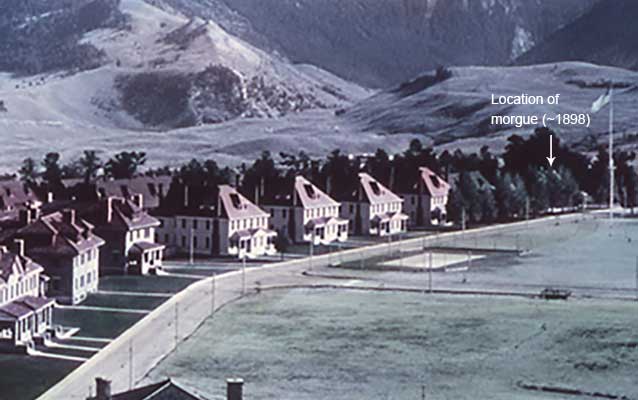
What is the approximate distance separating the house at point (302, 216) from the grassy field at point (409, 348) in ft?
68.4

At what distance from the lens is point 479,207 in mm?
87688

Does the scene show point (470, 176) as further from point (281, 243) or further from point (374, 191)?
point (281, 243)

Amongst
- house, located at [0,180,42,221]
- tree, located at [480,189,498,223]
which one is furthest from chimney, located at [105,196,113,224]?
tree, located at [480,189,498,223]

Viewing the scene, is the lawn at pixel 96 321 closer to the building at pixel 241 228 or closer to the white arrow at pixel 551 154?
the building at pixel 241 228

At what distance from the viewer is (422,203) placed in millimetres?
87375

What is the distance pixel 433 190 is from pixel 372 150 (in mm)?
94355

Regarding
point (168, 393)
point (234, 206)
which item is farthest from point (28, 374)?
point (234, 206)

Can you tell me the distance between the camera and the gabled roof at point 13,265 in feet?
144

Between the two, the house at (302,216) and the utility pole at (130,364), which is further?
the house at (302,216)

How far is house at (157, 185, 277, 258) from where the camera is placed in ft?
220

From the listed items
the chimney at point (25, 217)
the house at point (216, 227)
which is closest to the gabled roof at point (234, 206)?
the house at point (216, 227)

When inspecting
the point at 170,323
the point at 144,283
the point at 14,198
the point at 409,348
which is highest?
the point at 14,198

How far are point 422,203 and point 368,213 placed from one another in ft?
24.8

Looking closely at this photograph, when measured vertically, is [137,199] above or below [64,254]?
above
